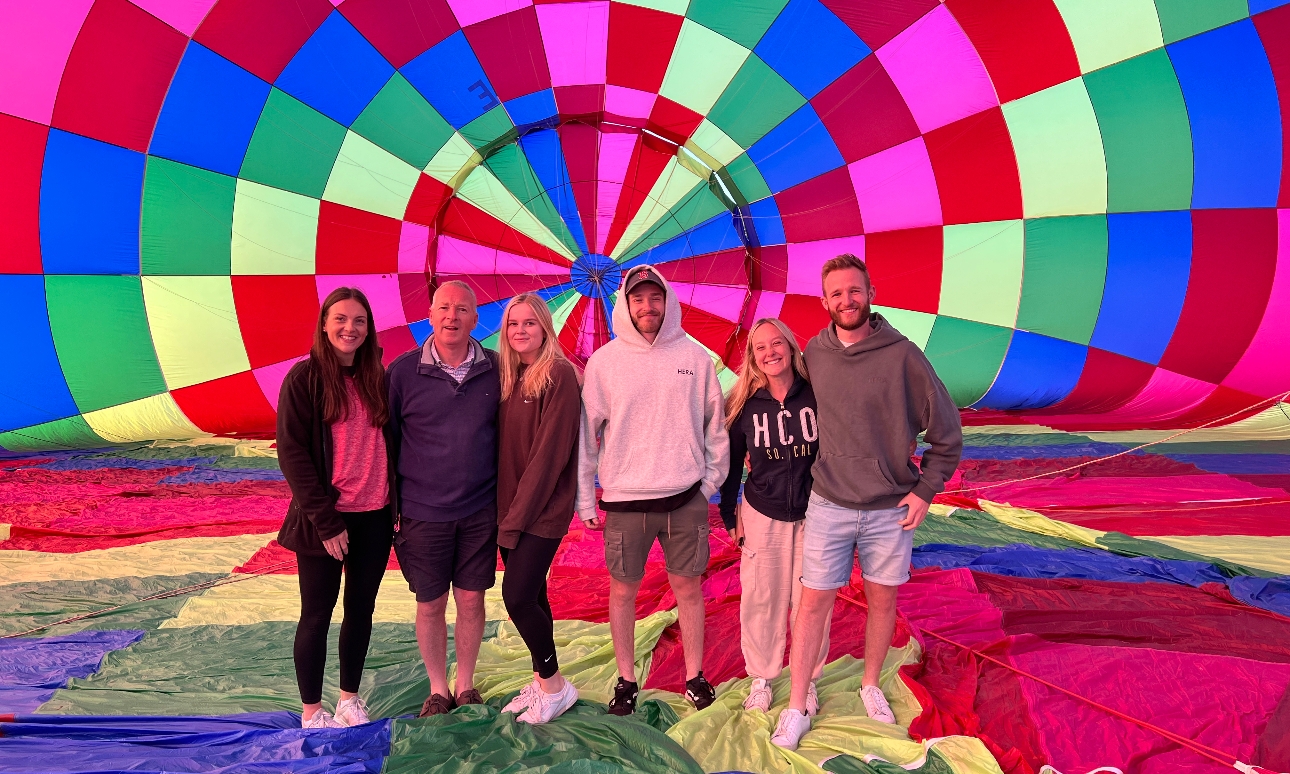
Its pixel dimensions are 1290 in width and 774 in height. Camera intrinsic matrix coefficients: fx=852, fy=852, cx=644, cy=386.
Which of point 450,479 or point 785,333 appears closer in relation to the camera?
point 450,479

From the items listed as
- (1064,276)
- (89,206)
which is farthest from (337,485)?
(1064,276)

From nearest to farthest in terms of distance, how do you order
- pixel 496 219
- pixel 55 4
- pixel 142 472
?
pixel 55 4, pixel 142 472, pixel 496 219

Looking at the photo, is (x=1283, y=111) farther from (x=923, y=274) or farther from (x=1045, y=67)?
(x=923, y=274)

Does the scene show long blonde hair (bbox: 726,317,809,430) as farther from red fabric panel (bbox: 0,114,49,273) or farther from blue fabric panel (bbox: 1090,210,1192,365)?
red fabric panel (bbox: 0,114,49,273)

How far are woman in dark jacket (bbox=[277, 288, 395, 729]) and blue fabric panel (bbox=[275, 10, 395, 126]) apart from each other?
3.60 meters

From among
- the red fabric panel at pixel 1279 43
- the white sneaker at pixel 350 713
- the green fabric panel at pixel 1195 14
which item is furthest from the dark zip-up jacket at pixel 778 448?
the red fabric panel at pixel 1279 43

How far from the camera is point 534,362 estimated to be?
7.65 feet

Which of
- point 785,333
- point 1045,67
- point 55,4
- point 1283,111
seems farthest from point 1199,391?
point 55,4

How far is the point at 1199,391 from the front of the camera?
6.05m

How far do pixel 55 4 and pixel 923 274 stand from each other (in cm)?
570

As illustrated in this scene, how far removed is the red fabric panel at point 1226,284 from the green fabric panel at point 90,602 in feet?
20.1

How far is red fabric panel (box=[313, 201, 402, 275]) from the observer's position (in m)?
5.74

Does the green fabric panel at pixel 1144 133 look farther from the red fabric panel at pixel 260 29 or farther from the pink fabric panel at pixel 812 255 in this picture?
the red fabric panel at pixel 260 29

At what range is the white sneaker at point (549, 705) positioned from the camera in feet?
7.38
